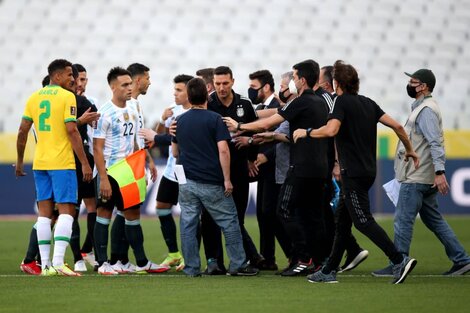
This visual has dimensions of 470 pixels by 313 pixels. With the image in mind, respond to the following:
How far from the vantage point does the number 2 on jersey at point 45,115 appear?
35.9ft

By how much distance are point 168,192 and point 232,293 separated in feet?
11.1

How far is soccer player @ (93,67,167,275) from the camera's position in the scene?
1123 cm

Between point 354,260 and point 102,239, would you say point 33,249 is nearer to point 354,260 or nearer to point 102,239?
point 102,239

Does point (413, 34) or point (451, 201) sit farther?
point (413, 34)

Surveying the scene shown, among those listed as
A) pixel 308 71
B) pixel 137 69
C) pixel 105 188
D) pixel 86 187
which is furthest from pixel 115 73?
pixel 308 71

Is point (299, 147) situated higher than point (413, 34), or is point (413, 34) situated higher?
point (413, 34)

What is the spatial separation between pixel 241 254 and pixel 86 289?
2.02m

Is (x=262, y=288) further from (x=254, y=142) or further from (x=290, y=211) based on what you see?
(x=254, y=142)

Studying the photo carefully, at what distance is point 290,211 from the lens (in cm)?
→ 1095

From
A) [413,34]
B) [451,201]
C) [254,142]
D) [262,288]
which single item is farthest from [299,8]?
[262,288]

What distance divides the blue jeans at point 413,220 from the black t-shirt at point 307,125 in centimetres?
95

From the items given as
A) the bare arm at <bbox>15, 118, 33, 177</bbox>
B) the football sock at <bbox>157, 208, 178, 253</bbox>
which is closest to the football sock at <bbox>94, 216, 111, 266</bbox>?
the bare arm at <bbox>15, 118, 33, 177</bbox>

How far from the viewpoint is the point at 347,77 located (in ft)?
33.3

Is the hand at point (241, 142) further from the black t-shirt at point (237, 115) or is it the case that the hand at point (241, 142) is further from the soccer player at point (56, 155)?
the soccer player at point (56, 155)
